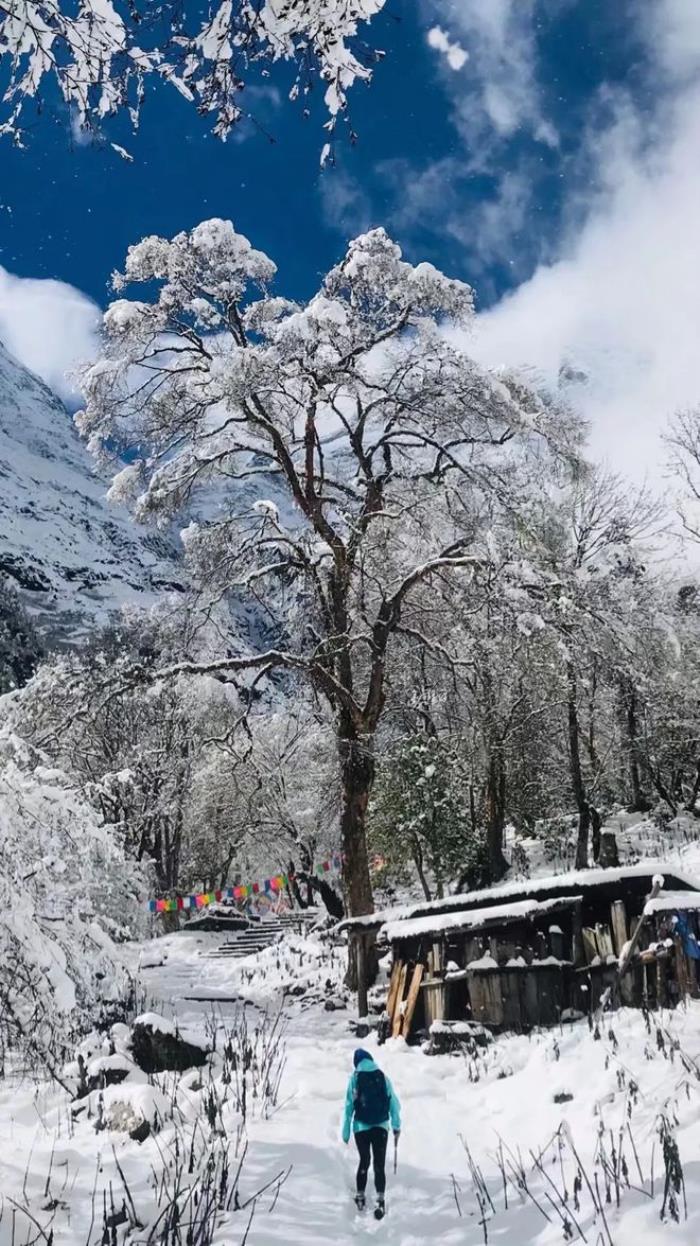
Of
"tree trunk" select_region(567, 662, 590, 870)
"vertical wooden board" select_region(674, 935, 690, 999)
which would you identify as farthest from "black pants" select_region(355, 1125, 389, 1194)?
"tree trunk" select_region(567, 662, 590, 870)

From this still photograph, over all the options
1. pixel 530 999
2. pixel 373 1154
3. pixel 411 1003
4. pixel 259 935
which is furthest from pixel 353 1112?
pixel 259 935

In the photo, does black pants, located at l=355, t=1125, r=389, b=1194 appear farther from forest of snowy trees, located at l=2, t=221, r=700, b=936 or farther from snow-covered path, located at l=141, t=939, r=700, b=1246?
forest of snowy trees, located at l=2, t=221, r=700, b=936

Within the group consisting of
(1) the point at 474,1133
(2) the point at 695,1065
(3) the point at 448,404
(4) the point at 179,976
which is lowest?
(4) the point at 179,976

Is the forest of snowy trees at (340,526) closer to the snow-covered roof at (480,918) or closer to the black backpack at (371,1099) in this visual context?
the snow-covered roof at (480,918)

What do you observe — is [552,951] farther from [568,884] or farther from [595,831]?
[595,831]

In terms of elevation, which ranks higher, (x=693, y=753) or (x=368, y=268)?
(x=368, y=268)

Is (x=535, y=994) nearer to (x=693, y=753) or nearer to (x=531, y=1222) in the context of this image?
(x=531, y=1222)

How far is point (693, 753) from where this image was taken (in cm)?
2780

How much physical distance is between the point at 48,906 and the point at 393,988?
6254 mm

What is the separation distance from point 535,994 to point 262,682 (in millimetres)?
8208

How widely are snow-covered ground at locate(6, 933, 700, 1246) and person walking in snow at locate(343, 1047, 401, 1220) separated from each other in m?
0.20

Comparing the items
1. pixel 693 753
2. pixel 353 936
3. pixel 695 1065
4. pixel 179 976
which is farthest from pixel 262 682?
pixel 693 753

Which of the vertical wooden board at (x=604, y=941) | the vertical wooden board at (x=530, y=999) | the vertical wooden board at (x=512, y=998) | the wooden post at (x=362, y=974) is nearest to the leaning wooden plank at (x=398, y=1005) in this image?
the wooden post at (x=362, y=974)

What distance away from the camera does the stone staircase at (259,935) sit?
24.3m
